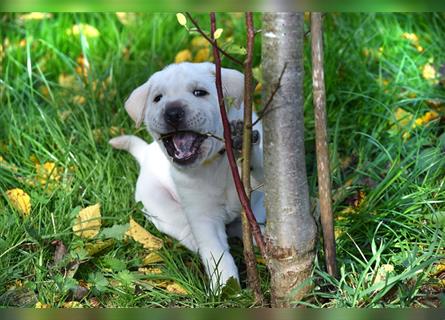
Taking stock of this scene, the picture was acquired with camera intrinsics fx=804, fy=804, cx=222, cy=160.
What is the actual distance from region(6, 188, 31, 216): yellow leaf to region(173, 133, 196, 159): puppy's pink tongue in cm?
71

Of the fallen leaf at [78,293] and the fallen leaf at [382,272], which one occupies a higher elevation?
the fallen leaf at [382,272]

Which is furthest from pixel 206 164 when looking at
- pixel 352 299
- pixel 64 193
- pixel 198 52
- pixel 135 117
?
pixel 198 52

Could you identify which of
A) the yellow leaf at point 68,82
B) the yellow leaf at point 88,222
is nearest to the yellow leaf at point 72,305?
the yellow leaf at point 88,222

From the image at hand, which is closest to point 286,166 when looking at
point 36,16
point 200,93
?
point 200,93

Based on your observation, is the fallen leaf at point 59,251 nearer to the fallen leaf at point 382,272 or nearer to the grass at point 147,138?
the grass at point 147,138

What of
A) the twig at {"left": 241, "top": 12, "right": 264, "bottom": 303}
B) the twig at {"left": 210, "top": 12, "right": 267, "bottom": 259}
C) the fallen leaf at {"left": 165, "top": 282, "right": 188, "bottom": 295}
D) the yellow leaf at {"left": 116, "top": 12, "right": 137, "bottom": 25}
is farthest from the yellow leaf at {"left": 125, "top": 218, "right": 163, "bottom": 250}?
the yellow leaf at {"left": 116, "top": 12, "right": 137, "bottom": 25}

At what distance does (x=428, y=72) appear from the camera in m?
3.85

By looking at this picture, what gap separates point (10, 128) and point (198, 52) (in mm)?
1083

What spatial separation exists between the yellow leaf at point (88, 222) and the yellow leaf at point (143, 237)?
0.13m

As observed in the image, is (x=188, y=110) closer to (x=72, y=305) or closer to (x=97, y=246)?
(x=97, y=246)

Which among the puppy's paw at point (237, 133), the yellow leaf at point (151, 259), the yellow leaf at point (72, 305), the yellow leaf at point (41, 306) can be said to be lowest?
the yellow leaf at point (72, 305)

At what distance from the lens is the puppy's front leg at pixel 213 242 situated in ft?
9.17

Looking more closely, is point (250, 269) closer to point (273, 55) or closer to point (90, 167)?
point (273, 55)

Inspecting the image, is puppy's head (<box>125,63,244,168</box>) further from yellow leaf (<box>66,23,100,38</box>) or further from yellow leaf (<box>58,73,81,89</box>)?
yellow leaf (<box>66,23,100,38</box>)
